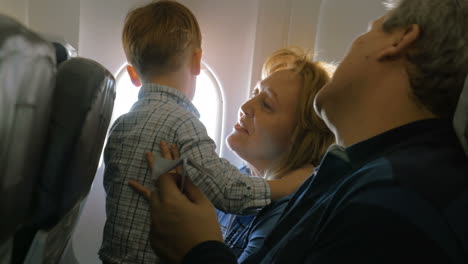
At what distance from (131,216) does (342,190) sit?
71 cm

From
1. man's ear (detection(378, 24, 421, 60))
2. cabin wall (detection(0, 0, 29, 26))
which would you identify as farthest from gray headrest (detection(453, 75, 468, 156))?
cabin wall (detection(0, 0, 29, 26))

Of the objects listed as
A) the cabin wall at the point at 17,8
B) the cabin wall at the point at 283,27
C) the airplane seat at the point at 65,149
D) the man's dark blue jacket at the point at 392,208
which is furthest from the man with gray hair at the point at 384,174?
the cabin wall at the point at 17,8

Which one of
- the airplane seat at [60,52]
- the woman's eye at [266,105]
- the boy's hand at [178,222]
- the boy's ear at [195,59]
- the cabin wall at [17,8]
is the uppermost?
the cabin wall at [17,8]

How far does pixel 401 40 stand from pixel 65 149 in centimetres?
72

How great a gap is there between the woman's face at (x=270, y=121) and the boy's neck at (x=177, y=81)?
0.95ft

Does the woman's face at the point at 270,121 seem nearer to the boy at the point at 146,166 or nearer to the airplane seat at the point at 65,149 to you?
the boy at the point at 146,166

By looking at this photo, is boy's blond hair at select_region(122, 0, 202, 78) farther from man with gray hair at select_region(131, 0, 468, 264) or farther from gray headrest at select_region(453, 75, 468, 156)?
gray headrest at select_region(453, 75, 468, 156)

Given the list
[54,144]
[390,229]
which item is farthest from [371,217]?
[54,144]

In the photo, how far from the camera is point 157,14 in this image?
130cm

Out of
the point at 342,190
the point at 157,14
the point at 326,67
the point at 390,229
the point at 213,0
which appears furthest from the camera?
the point at 213,0

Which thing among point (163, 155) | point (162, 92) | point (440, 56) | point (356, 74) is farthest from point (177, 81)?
point (440, 56)

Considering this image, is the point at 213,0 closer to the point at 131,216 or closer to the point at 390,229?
the point at 131,216

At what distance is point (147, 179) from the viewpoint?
3.48 ft

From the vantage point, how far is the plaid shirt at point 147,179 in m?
1.05
